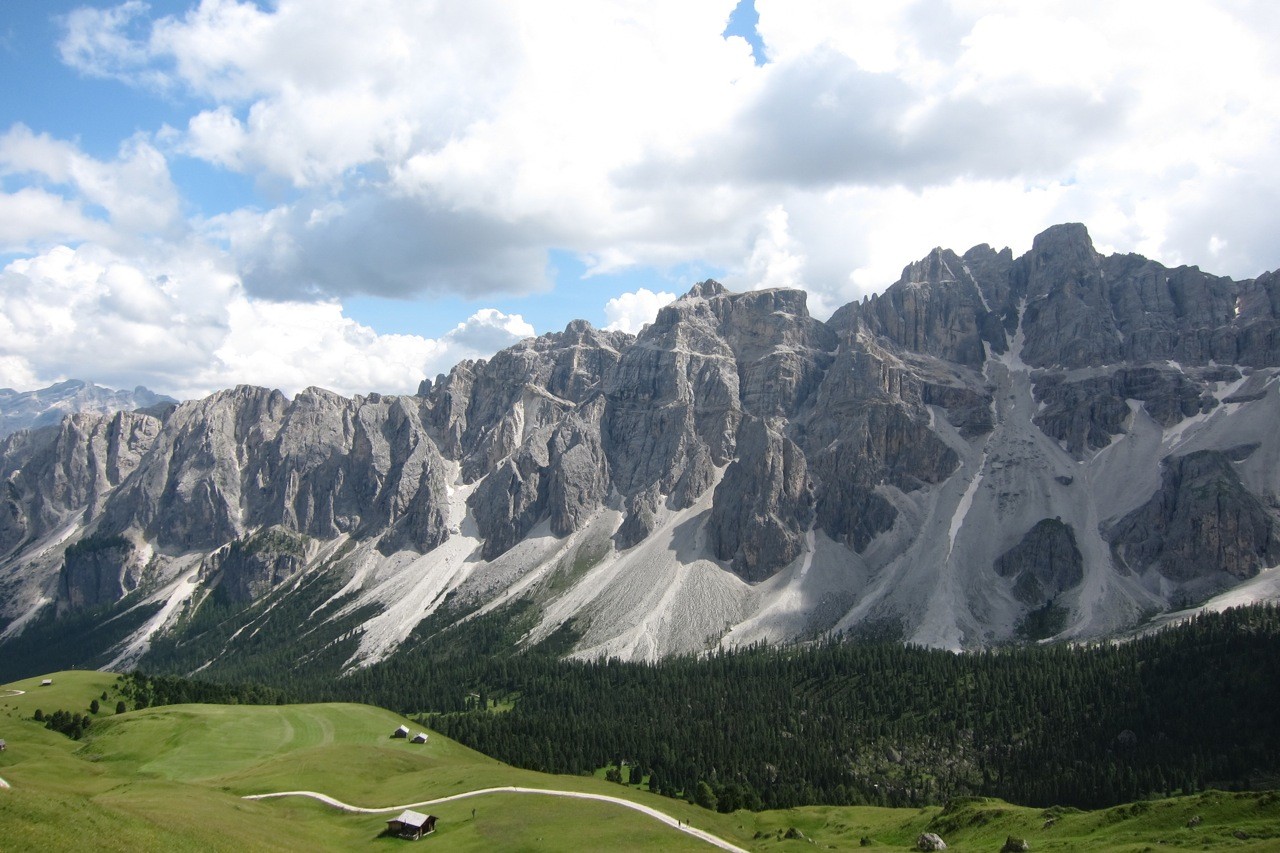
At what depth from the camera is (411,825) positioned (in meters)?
68.8

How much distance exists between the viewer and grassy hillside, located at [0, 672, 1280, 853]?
53375 millimetres

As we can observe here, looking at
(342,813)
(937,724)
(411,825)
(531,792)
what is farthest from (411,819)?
(937,724)

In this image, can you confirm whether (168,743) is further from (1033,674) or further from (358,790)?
(1033,674)

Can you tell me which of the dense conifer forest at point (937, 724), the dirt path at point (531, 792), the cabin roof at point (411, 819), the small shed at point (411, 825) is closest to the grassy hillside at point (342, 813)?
the small shed at point (411, 825)

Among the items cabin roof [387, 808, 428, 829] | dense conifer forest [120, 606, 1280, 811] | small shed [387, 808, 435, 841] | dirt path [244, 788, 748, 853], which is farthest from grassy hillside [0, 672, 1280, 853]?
dense conifer forest [120, 606, 1280, 811]

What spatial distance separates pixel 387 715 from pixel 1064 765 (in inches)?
4375

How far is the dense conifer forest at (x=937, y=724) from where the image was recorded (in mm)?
127938

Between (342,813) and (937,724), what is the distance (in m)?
111

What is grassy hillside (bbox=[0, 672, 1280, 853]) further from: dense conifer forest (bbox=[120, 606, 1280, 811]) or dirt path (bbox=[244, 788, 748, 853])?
dense conifer forest (bbox=[120, 606, 1280, 811])

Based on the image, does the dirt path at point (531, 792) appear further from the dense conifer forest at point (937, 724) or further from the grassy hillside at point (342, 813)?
the dense conifer forest at point (937, 724)

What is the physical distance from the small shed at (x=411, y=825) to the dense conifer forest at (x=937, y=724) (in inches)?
1990

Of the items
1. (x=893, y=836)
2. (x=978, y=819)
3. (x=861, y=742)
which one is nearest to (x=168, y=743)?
(x=893, y=836)

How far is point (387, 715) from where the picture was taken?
14500cm

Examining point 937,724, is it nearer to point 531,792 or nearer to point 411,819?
point 531,792
